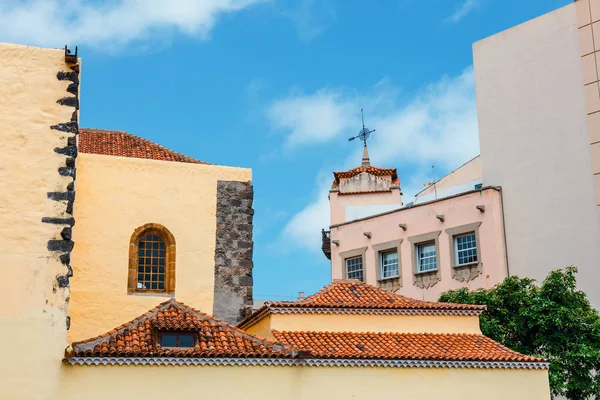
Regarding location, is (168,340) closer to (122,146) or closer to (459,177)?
(122,146)

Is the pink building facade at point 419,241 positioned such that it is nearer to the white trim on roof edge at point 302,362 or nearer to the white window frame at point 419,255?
the white window frame at point 419,255

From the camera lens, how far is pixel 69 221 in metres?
17.0

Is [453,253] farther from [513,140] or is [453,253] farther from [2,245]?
[2,245]

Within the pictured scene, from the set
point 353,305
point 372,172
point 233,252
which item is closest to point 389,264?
point 372,172

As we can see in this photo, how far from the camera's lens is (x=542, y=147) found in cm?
3086

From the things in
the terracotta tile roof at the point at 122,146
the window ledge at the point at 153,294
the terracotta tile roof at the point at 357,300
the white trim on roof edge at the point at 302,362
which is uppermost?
the terracotta tile roof at the point at 122,146

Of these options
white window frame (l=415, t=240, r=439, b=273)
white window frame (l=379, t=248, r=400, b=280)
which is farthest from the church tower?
white window frame (l=415, t=240, r=439, b=273)

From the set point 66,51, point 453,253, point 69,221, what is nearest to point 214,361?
point 69,221

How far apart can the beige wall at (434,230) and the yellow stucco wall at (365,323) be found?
10.5 metres

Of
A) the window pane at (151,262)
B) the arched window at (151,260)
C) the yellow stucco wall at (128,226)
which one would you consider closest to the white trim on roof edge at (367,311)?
the yellow stucco wall at (128,226)

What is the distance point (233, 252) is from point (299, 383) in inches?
212

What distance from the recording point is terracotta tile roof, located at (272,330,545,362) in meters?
18.2

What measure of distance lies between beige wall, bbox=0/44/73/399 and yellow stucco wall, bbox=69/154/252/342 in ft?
12.3

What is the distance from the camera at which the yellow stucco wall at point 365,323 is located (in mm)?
19516
